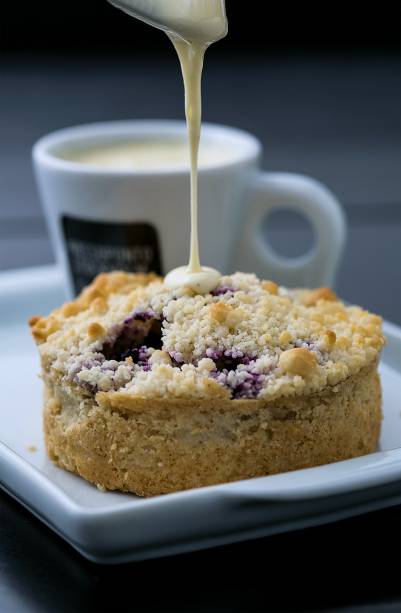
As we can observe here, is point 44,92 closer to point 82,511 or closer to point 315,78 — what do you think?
point 315,78

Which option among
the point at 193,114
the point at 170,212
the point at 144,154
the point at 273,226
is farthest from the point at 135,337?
the point at 273,226

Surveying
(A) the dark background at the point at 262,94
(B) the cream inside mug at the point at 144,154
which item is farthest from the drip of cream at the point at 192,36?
(A) the dark background at the point at 262,94

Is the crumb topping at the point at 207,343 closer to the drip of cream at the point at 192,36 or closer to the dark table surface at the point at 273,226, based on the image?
the drip of cream at the point at 192,36

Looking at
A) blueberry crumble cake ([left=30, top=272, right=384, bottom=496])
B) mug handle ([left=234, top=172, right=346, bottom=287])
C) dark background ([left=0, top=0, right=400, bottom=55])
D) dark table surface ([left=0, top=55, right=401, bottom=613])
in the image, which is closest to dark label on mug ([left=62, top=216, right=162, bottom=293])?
mug handle ([left=234, top=172, right=346, bottom=287])

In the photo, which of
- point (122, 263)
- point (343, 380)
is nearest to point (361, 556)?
point (343, 380)

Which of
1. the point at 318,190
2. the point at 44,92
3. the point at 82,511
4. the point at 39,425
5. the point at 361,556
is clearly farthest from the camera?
the point at 44,92
